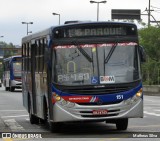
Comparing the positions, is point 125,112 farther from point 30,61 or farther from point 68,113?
point 30,61

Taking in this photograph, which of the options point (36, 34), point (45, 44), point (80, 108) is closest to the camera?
point (80, 108)

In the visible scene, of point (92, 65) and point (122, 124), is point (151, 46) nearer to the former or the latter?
point (122, 124)

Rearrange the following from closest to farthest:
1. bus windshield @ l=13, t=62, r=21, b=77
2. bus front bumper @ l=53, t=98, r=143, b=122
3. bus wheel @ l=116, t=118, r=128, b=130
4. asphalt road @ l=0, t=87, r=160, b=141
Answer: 1. asphalt road @ l=0, t=87, r=160, b=141
2. bus front bumper @ l=53, t=98, r=143, b=122
3. bus wheel @ l=116, t=118, r=128, b=130
4. bus windshield @ l=13, t=62, r=21, b=77

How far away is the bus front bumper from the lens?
643 inches

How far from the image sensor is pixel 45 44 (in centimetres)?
1764

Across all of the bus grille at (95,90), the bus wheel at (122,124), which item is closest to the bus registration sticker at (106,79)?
the bus grille at (95,90)

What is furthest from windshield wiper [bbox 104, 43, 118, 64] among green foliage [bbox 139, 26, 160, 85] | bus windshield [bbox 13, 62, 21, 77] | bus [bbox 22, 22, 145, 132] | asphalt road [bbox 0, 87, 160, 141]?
green foliage [bbox 139, 26, 160, 85]

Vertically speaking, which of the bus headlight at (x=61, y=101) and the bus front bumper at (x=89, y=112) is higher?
the bus headlight at (x=61, y=101)

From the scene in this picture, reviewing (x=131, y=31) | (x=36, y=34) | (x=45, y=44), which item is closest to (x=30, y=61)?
(x=36, y=34)

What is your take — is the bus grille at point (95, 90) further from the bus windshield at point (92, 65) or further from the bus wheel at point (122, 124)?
the bus wheel at point (122, 124)

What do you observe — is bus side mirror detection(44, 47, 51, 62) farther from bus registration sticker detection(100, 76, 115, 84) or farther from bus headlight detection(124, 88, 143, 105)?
bus headlight detection(124, 88, 143, 105)

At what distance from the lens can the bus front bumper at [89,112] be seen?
1633cm

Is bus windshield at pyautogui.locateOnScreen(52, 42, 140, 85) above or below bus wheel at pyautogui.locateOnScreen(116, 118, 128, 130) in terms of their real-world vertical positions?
above

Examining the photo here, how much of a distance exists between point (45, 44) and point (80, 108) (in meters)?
2.35
